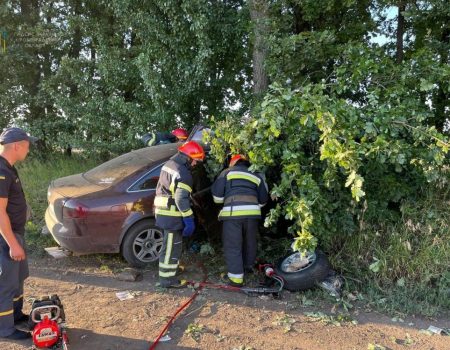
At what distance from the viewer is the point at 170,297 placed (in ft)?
14.9

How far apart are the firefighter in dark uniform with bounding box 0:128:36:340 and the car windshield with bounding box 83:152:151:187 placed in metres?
1.64

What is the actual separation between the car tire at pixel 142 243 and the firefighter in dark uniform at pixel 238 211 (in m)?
1.00

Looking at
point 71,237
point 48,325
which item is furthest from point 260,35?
point 48,325

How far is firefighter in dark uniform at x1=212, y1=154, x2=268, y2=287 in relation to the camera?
477cm

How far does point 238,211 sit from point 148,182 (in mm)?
1332

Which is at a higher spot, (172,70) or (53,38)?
Answer: (53,38)

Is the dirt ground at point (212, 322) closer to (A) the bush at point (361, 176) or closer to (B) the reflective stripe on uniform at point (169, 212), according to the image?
(A) the bush at point (361, 176)

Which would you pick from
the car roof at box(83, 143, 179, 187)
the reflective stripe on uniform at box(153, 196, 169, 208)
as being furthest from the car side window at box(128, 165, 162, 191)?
the reflective stripe on uniform at box(153, 196, 169, 208)

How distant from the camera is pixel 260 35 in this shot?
694 cm

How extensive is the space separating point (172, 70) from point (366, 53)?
388 centimetres

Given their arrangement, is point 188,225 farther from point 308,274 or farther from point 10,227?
point 10,227

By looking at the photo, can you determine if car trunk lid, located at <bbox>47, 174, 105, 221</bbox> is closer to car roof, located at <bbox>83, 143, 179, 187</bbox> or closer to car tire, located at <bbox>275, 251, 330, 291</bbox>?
car roof, located at <bbox>83, 143, 179, 187</bbox>

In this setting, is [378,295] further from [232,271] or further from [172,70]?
[172,70]

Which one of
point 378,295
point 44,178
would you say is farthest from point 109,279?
point 44,178
